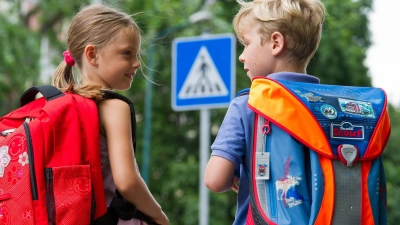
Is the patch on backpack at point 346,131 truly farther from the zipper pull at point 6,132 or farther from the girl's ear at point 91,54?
the zipper pull at point 6,132

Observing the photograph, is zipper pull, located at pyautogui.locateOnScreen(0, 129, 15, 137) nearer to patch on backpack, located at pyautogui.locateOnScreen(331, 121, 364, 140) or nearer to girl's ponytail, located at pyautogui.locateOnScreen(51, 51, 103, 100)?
girl's ponytail, located at pyautogui.locateOnScreen(51, 51, 103, 100)

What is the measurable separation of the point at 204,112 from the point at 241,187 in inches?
313

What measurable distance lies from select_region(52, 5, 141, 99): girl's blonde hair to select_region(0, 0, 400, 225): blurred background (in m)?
11.6

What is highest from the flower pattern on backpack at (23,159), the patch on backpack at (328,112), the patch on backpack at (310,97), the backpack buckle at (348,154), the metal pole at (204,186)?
the patch on backpack at (310,97)

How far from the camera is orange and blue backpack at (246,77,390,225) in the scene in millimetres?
2801

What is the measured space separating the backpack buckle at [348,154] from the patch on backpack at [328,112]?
11 cm

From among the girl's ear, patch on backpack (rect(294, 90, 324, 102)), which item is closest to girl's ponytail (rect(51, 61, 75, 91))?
the girl's ear

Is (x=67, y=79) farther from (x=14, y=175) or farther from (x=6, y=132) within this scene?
(x=14, y=175)

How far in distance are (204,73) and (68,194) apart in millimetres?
6805

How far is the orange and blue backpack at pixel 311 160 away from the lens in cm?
280

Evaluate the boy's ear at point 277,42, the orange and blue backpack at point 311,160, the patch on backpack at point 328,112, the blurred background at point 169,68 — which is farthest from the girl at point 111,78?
the blurred background at point 169,68

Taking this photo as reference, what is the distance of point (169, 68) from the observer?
1919cm

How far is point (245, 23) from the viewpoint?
123 inches

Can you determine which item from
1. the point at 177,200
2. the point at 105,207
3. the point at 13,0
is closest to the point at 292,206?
the point at 105,207
